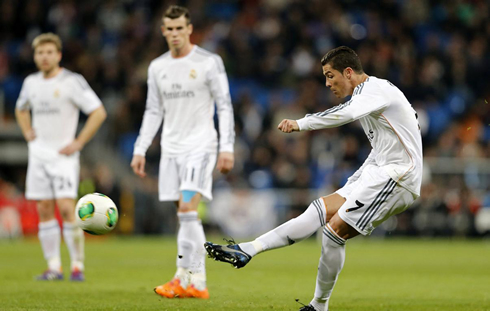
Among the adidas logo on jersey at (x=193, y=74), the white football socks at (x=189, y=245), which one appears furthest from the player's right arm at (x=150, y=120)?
the white football socks at (x=189, y=245)

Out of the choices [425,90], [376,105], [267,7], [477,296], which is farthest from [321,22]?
[376,105]

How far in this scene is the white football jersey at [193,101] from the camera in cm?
757

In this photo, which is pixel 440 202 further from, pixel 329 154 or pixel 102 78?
pixel 102 78

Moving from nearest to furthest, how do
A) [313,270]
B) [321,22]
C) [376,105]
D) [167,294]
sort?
1. [376,105]
2. [167,294]
3. [313,270]
4. [321,22]

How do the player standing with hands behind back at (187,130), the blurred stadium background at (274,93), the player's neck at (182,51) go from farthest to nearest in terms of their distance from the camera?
the blurred stadium background at (274,93)
the player's neck at (182,51)
the player standing with hands behind back at (187,130)

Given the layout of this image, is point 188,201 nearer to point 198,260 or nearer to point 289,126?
point 198,260

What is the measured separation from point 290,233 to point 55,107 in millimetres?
4344

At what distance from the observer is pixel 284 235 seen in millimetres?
5922

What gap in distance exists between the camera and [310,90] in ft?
67.3

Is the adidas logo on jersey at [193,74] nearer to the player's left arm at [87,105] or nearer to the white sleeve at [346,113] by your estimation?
the player's left arm at [87,105]

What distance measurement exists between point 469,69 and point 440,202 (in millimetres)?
4429

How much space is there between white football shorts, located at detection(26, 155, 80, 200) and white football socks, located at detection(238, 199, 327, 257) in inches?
150

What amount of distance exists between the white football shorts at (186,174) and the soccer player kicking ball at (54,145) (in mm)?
1897

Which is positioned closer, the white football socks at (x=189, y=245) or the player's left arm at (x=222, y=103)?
the white football socks at (x=189, y=245)
